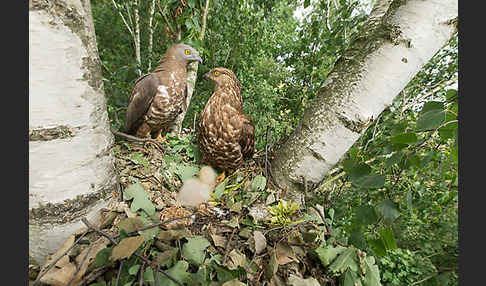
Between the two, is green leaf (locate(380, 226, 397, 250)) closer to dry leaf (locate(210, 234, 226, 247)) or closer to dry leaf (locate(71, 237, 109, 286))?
dry leaf (locate(210, 234, 226, 247))

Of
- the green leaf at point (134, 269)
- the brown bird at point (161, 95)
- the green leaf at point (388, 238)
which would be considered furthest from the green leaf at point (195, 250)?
the brown bird at point (161, 95)

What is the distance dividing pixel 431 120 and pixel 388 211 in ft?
0.64

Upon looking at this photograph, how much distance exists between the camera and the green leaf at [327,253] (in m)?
0.60

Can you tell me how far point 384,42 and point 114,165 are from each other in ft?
3.09

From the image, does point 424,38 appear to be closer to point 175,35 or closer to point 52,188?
point 52,188

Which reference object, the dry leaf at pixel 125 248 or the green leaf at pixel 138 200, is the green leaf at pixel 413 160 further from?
the green leaf at pixel 138 200

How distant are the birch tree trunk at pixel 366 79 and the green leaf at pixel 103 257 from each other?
601 millimetres

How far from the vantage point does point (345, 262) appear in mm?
603

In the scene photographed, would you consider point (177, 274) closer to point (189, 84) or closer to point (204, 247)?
point (204, 247)

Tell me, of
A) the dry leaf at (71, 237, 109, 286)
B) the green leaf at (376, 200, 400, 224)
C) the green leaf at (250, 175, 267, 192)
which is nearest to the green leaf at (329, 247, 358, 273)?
the green leaf at (376, 200, 400, 224)

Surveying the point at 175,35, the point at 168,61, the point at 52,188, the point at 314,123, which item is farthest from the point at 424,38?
the point at 175,35

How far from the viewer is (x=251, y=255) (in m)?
0.63

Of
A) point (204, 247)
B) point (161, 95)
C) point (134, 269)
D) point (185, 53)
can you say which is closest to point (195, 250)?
point (204, 247)

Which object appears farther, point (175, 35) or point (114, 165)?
point (175, 35)
